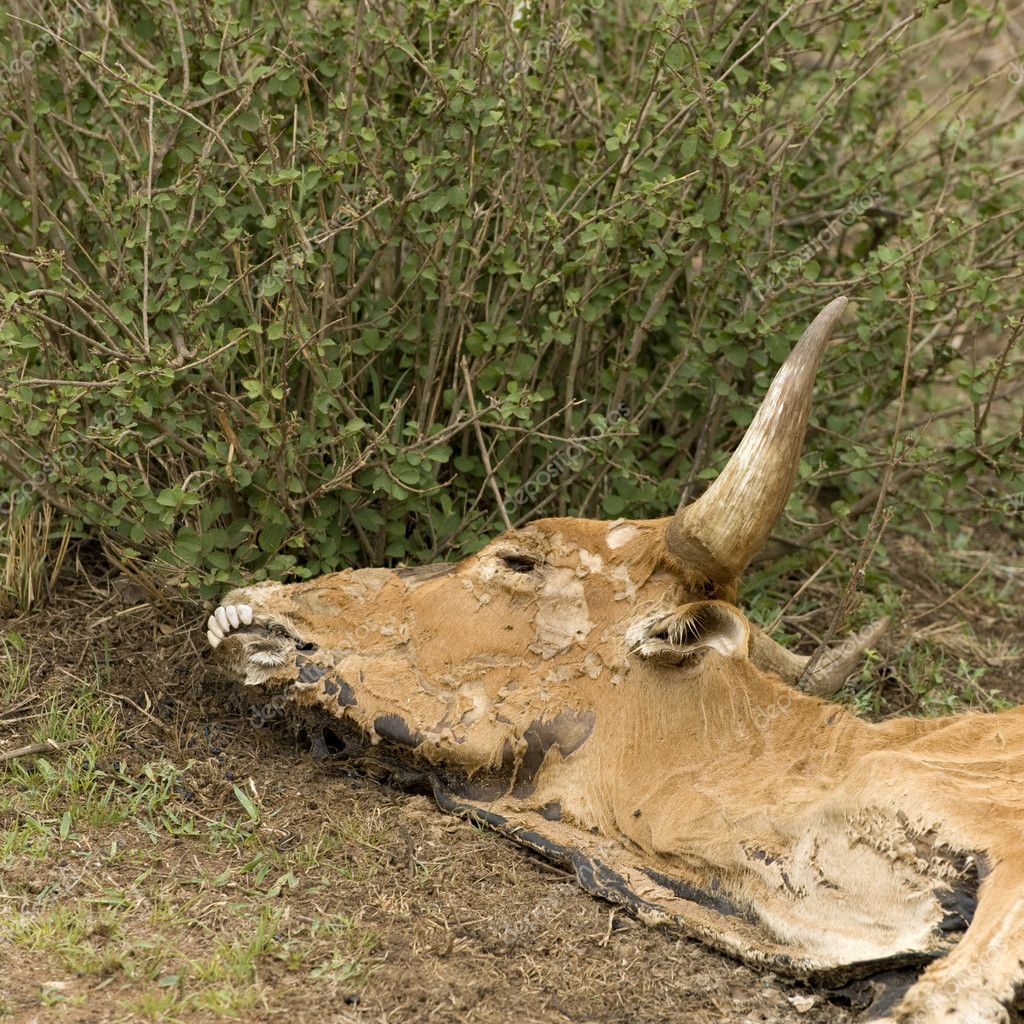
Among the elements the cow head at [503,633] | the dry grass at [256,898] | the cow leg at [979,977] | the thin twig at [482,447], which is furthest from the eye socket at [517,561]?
the cow leg at [979,977]

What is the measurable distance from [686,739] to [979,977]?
3.67 ft

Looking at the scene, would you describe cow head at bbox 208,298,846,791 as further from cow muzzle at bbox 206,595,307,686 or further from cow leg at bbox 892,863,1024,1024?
cow leg at bbox 892,863,1024,1024

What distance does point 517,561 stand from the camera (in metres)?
4.09

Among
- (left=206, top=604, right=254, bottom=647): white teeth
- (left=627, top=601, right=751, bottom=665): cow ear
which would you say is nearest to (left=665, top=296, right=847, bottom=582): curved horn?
(left=627, top=601, right=751, bottom=665): cow ear

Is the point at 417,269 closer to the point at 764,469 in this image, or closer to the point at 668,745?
the point at 764,469

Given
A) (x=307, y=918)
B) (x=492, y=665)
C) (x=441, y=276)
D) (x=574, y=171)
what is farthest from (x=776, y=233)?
(x=307, y=918)

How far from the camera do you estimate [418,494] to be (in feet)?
15.5

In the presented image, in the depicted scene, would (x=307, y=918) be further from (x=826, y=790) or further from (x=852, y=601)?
(x=852, y=601)

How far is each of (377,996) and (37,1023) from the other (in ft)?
2.43

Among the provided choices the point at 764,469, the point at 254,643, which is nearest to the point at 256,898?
the point at 254,643

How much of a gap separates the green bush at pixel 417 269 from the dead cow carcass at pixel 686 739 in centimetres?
58

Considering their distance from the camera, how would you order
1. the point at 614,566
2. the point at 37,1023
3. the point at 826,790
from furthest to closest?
the point at 614,566 < the point at 826,790 < the point at 37,1023

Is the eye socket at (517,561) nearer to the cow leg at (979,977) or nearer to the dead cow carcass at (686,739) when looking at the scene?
the dead cow carcass at (686,739)

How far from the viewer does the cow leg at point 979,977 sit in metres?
2.77
